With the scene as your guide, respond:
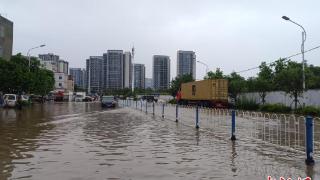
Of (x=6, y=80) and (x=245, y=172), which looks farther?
(x=6, y=80)

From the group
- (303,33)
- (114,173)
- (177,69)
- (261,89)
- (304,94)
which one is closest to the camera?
(114,173)

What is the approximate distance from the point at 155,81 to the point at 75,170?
188898 mm

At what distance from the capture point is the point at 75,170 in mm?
10297

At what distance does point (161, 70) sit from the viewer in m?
196

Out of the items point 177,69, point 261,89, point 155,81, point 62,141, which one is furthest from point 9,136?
point 155,81

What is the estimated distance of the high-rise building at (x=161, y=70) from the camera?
19425 centimetres

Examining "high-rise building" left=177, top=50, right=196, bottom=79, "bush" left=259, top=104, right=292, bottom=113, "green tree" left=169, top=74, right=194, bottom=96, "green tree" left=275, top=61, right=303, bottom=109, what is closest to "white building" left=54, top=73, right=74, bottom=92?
"high-rise building" left=177, top=50, right=196, bottom=79

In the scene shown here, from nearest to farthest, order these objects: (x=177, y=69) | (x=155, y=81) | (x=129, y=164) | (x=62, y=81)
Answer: (x=129, y=164) < (x=177, y=69) < (x=62, y=81) < (x=155, y=81)

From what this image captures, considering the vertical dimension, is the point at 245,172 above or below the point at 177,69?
below

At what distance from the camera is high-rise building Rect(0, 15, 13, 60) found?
2950 inches

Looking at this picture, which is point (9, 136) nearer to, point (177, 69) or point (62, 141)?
point (62, 141)

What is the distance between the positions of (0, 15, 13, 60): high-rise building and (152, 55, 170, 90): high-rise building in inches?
4586

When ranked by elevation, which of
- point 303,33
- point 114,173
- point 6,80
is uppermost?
point 303,33

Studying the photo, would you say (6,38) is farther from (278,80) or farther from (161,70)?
(161,70)
